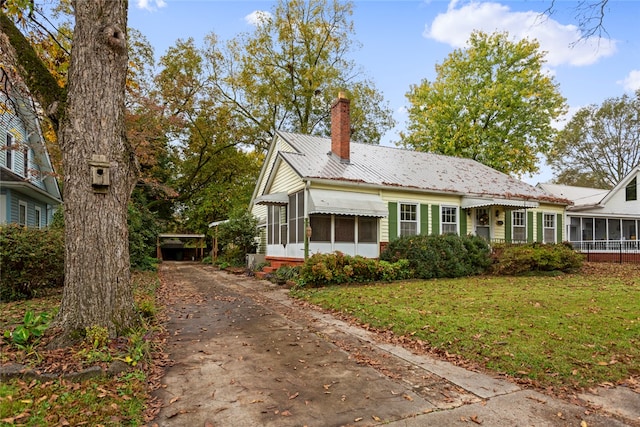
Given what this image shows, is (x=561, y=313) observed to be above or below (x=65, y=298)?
below

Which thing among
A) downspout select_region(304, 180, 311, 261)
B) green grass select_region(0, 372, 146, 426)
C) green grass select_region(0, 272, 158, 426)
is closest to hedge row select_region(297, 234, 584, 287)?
downspout select_region(304, 180, 311, 261)

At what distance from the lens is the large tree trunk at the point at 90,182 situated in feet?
14.7

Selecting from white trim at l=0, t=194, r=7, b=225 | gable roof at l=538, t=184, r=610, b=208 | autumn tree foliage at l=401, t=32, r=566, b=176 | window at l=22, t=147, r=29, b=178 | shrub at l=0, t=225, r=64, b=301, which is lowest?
shrub at l=0, t=225, r=64, b=301

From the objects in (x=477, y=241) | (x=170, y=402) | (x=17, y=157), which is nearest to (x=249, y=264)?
(x=477, y=241)

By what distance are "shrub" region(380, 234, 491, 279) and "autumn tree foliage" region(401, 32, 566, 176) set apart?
1523cm

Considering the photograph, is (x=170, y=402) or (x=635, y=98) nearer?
(x=170, y=402)

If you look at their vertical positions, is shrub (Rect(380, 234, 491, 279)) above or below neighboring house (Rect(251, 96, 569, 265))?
below

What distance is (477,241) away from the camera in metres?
13.6

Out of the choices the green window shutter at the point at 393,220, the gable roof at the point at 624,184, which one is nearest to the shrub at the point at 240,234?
the green window shutter at the point at 393,220

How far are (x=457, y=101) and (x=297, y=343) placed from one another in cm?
2625

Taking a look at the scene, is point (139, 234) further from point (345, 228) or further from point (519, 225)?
point (519, 225)

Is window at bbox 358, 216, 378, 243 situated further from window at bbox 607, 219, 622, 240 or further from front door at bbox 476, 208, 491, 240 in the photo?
window at bbox 607, 219, 622, 240

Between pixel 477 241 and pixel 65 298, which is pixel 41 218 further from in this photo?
pixel 477 241

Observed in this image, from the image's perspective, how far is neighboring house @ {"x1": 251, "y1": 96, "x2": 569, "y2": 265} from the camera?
42.7ft
